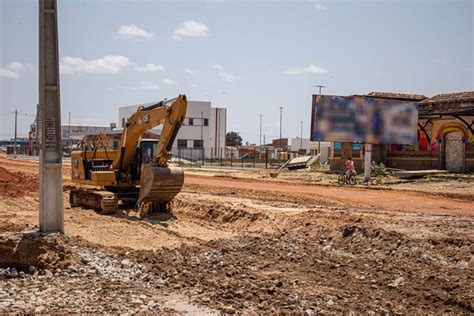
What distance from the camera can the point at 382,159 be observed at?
134 feet

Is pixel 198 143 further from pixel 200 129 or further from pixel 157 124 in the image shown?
pixel 157 124

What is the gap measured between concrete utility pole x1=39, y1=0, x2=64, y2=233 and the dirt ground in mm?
655

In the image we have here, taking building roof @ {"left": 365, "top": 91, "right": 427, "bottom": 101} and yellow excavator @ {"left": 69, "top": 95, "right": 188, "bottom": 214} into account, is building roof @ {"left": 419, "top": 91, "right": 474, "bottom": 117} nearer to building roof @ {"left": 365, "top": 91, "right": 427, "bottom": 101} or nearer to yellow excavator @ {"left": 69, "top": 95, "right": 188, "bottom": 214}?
building roof @ {"left": 365, "top": 91, "right": 427, "bottom": 101}

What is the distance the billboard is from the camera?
34031 mm

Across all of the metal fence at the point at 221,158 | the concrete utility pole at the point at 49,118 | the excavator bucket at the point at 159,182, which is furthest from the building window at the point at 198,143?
the concrete utility pole at the point at 49,118

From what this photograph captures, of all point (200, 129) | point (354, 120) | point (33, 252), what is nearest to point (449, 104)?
point (354, 120)

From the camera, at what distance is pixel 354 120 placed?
112 feet

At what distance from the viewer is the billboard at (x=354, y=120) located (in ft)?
112

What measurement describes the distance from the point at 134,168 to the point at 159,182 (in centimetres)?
279

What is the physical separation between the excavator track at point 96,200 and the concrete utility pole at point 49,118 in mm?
6610

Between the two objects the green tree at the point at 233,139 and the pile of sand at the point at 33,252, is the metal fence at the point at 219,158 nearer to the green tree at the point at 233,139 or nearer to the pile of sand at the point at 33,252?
the green tree at the point at 233,139

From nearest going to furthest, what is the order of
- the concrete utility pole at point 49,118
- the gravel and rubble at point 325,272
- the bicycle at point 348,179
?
the gravel and rubble at point 325,272 < the concrete utility pole at point 49,118 < the bicycle at point 348,179

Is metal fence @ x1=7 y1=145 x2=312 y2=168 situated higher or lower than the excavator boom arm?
lower

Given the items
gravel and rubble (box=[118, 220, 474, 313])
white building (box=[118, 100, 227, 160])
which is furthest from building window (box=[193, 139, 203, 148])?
gravel and rubble (box=[118, 220, 474, 313])
